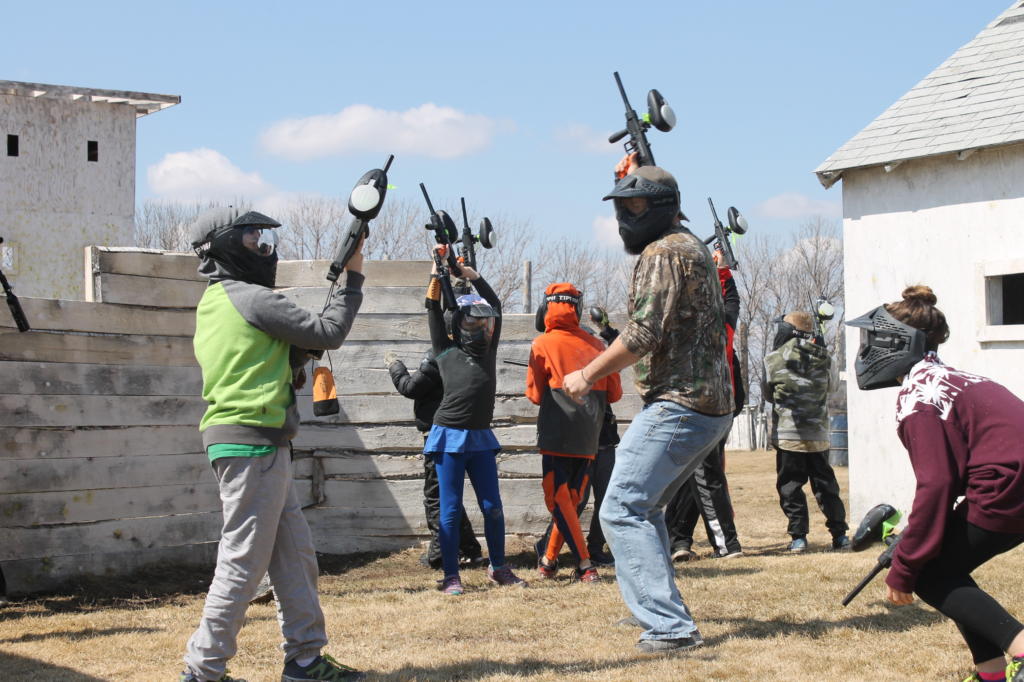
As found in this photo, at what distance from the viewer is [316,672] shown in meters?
4.56

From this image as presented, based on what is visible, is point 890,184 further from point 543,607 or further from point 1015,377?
point 543,607

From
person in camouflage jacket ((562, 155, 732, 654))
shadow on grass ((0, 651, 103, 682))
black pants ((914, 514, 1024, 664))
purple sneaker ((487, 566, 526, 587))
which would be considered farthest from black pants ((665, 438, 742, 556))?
shadow on grass ((0, 651, 103, 682))

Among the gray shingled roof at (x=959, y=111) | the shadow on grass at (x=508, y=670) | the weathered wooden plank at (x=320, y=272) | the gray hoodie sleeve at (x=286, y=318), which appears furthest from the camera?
the gray shingled roof at (x=959, y=111)

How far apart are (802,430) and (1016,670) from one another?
530 cm

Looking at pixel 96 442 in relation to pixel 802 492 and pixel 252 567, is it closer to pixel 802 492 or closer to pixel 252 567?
pixel 252 567

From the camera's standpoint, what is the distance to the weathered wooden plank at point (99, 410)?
7.40 m

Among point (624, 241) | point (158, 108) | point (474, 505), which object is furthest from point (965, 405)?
point (158, 108)

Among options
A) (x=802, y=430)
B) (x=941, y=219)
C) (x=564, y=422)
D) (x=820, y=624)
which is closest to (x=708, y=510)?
(x=802, y=430)

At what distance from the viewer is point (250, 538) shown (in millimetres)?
4387

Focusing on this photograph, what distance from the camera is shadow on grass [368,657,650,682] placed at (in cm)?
471

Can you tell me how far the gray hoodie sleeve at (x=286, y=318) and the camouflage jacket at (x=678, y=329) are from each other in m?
1.29

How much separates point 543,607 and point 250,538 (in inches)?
98.4

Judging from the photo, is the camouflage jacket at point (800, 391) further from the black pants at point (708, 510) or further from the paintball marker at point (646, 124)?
the paintball marker at point (646, 124)

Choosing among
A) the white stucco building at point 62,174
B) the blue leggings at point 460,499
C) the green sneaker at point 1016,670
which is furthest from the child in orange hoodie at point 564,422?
the white stucco building at point 62,174
